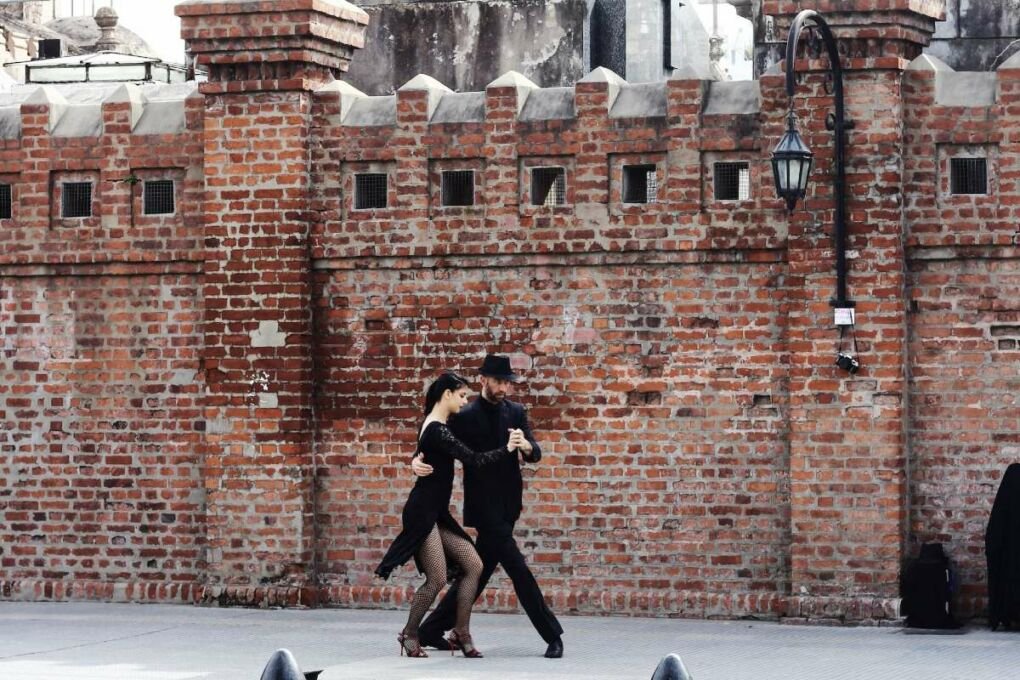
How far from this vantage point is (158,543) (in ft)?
55.4

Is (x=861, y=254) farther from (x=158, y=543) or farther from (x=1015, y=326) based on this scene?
(x=158, y=543)

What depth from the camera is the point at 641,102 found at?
15891mm

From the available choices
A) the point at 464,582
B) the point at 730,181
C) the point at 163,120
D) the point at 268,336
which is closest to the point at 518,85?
the point at 730,181

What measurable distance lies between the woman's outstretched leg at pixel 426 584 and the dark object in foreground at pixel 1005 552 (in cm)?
386

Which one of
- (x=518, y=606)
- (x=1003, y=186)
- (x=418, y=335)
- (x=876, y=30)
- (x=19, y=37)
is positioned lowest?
(x=518, y=606)

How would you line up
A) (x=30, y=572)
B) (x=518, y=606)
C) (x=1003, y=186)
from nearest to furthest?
(x=1003, y=186) < (x=518, y=606) < (x=30, y=572)

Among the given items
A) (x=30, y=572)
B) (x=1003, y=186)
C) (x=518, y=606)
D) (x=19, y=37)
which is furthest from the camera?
(x=19, y=37)

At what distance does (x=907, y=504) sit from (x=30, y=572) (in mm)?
6908

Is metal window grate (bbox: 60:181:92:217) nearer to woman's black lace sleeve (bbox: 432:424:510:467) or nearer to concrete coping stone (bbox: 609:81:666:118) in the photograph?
concrete coping stone (bbox: 609:81:666:118)

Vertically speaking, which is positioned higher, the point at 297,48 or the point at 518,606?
the point at 297,48

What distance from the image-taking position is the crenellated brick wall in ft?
49.6

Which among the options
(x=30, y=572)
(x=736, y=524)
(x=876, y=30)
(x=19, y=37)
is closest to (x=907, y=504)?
(x=736, y=524)

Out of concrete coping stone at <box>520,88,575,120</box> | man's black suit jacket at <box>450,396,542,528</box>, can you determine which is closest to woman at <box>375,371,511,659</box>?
man's black suit jacket at <box>450,396,542,528</box>

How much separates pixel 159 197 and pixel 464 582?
501 centimetres
